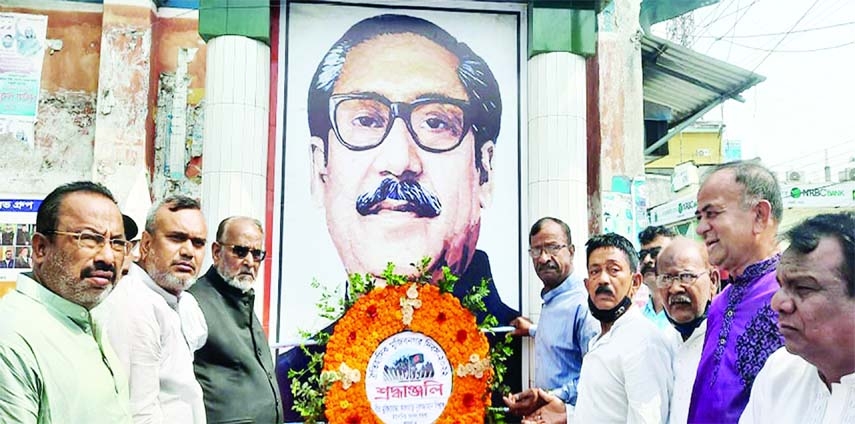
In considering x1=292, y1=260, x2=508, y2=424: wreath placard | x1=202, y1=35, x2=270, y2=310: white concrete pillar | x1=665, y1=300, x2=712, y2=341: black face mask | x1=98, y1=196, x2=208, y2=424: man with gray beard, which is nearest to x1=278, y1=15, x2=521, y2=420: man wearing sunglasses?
x1=202, y1=35, x2=270, y2=310: white concrete pillar

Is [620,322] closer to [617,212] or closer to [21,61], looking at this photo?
[617,212]

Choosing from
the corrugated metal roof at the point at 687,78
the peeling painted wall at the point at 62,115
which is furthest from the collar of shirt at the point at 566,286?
the peeling painted wall at the point at 62,115

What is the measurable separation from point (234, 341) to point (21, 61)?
455cm

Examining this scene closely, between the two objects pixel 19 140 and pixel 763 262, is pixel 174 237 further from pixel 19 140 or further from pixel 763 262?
pixel 19 140

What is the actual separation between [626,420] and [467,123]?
10.3ft

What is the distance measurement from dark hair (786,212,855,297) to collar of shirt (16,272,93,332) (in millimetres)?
2081

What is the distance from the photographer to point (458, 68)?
5625 mm

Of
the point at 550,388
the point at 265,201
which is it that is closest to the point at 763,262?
the point at 550,388

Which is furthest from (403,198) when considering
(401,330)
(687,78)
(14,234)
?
(687,78)

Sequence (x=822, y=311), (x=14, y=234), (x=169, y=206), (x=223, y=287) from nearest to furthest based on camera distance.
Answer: (x=822, y=311) → (x=169, y=206) → (x=223, y=287) → (x=14, y=234)

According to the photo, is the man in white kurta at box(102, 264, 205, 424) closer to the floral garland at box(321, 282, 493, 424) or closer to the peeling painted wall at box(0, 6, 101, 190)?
the floral garland at box(321, 282, 493, 424)

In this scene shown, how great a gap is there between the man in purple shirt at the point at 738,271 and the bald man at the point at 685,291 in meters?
0.24

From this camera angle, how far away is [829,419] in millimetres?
1721

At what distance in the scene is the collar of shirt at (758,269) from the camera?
7.92 feet
